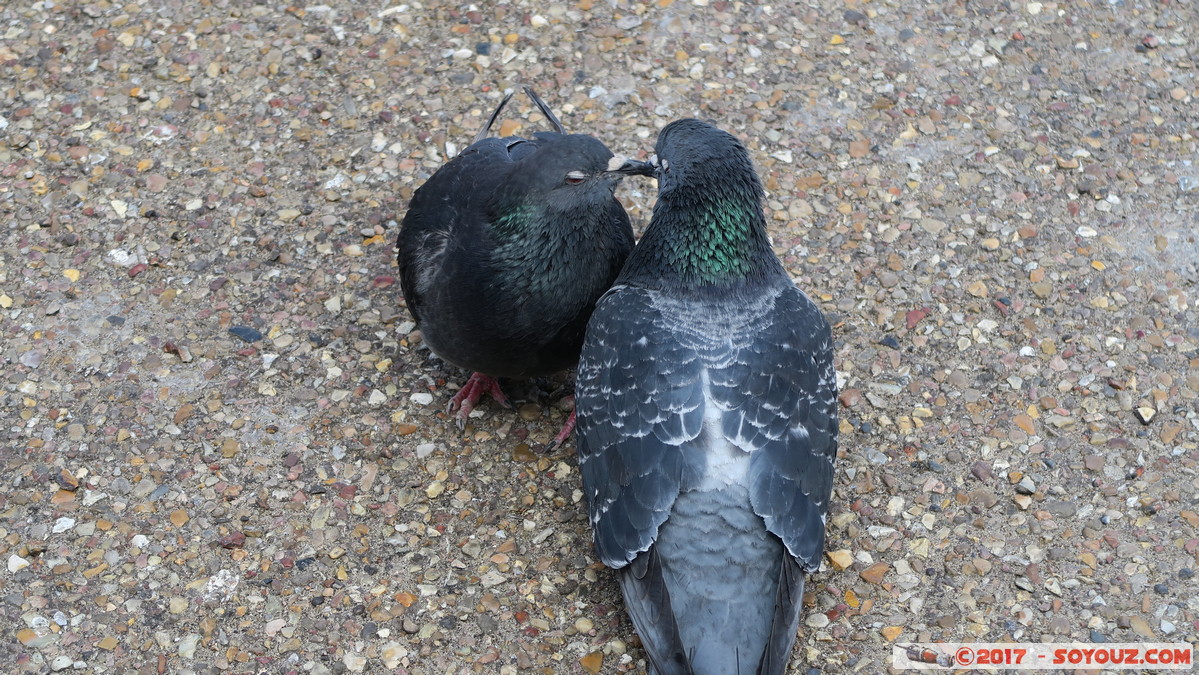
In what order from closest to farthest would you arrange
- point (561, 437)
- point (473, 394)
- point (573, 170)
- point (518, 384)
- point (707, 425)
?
point (707, 425) → point (573, 170) → point (561, 437) → point (473, 394) → point (518, 384)

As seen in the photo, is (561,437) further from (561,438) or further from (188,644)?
(188,644)

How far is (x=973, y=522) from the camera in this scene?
5.29 meters

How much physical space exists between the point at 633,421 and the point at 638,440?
98 millimetres

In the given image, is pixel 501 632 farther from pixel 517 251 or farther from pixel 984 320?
pixel 984 320

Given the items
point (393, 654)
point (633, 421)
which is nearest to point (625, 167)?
point (633, 421)

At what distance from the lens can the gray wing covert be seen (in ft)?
14.9

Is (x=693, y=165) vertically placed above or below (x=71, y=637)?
above

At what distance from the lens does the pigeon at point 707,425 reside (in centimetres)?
438

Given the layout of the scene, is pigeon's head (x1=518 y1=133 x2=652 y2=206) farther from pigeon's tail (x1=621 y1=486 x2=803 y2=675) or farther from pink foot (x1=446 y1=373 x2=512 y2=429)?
pigeon's tail (x1=621 y1=486 x2=803 y2=675)

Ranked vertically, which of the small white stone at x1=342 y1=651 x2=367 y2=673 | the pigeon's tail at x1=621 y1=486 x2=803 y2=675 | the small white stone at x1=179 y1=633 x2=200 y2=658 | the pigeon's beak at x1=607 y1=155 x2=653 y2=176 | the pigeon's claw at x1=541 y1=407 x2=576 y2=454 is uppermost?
the pigeon's beak at x1=607 y1=155 x2=653 y2=176

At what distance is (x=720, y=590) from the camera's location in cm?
435

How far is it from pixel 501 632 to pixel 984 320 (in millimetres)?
3126

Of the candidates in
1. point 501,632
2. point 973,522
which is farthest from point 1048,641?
point 501,632

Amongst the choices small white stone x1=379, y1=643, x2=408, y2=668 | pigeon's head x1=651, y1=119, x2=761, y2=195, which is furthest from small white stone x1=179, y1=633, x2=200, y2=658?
pigeon's head x1=651, y1=119, x2=761, y2=195
